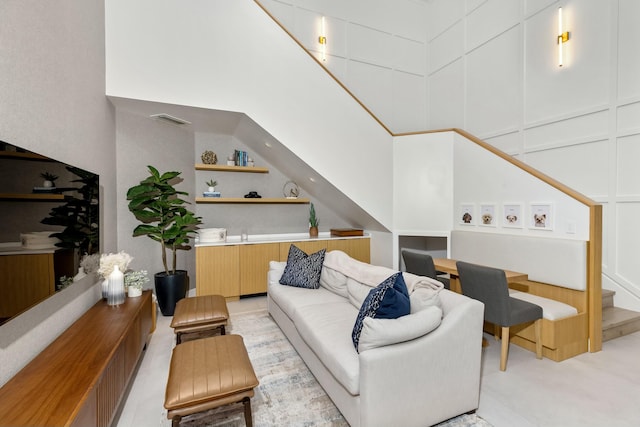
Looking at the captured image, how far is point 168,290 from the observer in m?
3.67

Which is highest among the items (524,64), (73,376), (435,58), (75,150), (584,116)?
(435,58)

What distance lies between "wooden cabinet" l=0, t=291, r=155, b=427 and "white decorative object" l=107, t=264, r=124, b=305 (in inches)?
8.5

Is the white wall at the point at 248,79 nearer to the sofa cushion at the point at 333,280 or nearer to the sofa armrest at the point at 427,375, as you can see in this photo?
the sofa cushion at the point at 333,280

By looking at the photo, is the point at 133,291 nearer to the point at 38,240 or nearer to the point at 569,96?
the point at 38,240

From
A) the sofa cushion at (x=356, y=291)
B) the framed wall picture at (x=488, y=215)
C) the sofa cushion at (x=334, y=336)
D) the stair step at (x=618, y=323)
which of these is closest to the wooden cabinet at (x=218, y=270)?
the sofa cushion at (x=334, y=336)

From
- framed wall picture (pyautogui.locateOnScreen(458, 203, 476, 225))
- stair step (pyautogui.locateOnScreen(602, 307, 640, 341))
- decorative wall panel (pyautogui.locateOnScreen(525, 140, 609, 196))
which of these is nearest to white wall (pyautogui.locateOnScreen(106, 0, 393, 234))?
framed wall picture (pyautogui.locateOnScreen(458, 203, 476, 225))

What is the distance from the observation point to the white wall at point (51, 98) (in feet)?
5.09

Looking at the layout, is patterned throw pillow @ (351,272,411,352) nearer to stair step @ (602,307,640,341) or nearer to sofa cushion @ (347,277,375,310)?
sofa cushion @ (347,277,375,310)

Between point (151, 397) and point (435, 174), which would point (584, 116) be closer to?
point (435, 174)

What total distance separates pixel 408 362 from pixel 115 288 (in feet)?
8.04

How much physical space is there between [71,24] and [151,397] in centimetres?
287

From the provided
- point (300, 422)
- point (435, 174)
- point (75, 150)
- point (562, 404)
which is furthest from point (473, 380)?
point (75, 150)

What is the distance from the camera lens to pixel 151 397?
215 cm

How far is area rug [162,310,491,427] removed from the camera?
73.5 inches
